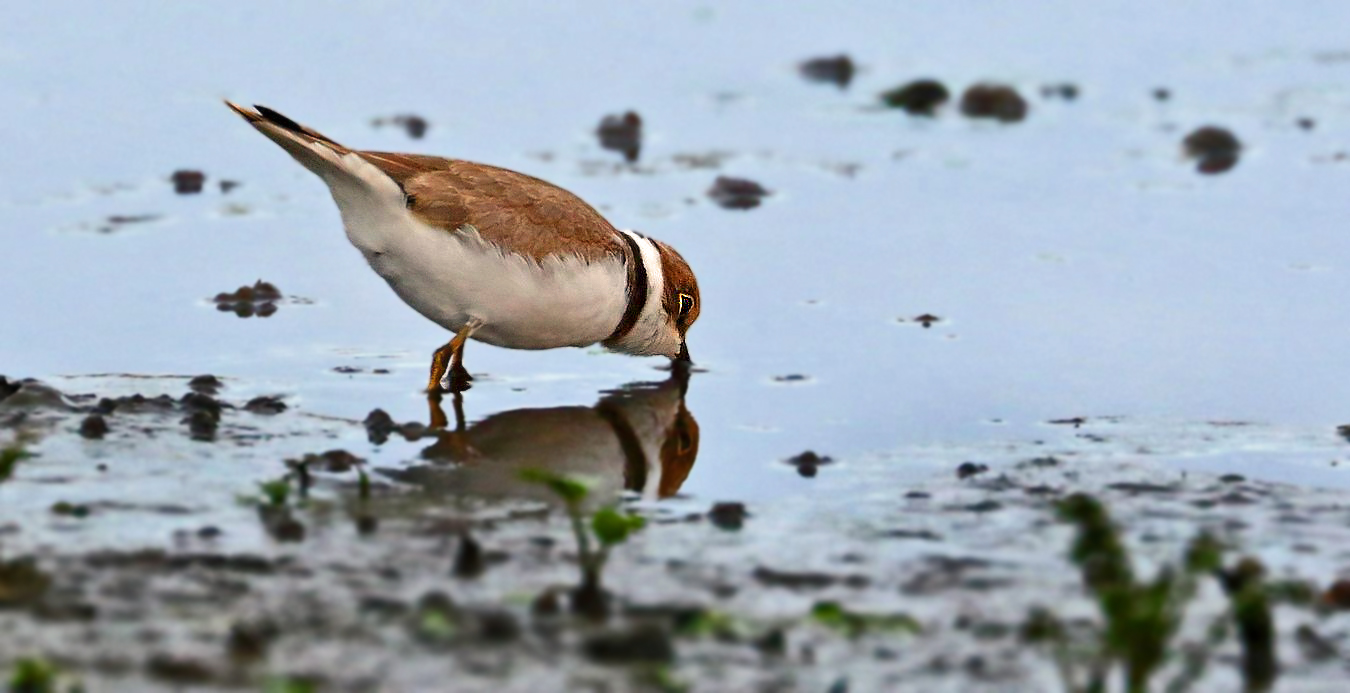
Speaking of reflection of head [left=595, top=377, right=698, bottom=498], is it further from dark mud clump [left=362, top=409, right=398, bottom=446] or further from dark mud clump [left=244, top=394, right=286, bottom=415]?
dark mud clump [left=244, top=394, right=286, bottom=415]

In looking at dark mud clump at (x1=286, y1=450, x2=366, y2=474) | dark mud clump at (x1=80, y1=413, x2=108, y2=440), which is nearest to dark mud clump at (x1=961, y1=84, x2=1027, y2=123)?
dark mud clump at (x1=286, y1=450, x2=366, y2=474)

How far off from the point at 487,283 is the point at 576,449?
916 mm

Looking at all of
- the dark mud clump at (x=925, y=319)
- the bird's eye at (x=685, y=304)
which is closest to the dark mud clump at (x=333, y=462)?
the bird's eye at (x=685, y=304)

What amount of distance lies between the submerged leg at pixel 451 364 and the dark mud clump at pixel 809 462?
156 cm

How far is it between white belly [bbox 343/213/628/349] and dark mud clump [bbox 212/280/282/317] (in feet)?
4.35

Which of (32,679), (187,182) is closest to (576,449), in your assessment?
(32,679)

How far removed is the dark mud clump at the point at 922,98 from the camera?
13305 mm

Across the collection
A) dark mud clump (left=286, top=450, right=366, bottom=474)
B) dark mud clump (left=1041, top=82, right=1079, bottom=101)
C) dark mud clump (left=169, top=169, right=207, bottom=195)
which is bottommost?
dark mud clump (left=286, top=450, right=366, bottom=474)

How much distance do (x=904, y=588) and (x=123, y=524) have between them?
90.0 inches

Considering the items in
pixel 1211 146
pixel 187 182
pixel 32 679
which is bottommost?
pixel 32 679

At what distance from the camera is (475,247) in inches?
305

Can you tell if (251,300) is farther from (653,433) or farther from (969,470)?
(969,470)

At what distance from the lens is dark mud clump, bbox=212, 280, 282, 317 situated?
→ 9.03 meters

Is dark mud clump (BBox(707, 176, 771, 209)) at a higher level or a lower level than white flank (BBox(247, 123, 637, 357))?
higher
